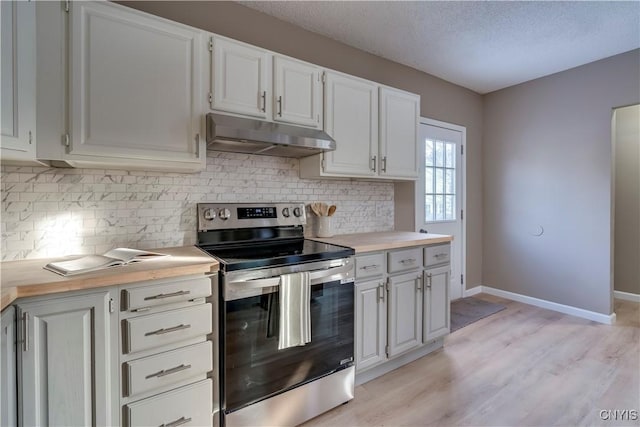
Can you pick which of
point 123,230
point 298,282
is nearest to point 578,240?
point 298,282

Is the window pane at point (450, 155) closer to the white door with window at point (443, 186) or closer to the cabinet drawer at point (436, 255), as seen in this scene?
the white door with window at point (443, 186)

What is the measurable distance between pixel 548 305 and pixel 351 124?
3.21 meters

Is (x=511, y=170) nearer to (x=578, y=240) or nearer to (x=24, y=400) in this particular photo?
(x=578, y=240)

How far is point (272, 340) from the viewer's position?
5.41 ft

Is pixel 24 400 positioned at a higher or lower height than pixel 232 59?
lower

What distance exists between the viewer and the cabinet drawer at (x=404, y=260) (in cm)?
222

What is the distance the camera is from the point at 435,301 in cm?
252

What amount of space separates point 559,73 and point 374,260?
326 centimetres

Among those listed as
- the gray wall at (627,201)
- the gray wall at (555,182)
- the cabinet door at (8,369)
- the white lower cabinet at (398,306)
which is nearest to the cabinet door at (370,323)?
the white lower cabinet at (398,306)

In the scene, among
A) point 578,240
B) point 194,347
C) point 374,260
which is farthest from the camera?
point 578,240

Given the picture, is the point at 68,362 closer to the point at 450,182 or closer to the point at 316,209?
the point at 316,209

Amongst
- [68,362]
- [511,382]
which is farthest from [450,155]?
[68,362]

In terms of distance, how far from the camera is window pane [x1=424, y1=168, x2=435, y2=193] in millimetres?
3508

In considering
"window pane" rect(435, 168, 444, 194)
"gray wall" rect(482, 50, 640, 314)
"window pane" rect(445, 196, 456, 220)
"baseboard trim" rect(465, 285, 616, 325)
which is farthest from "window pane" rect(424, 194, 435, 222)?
"baseboard trim" rect(465, 285, 616, 325)
